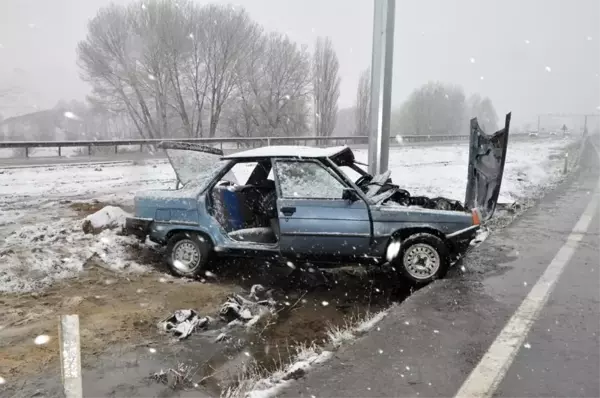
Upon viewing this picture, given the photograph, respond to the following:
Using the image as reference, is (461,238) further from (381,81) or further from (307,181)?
(381,81)

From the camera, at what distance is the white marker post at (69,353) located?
249 centimetres

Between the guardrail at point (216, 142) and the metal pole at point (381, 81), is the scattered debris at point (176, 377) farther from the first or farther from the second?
the guardrail at point (216, 142)

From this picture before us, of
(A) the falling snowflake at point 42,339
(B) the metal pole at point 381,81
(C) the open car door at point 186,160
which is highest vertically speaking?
(B) the metal pole at point 381,81

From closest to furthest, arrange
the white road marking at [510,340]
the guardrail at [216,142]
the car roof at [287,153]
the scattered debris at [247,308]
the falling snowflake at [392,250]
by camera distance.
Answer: the white road marking at [510,340]
the scattered debris at [247,308]
the falling snowflake at [392,250]
the car roof at [287,153]
the guardrail at [216,142]

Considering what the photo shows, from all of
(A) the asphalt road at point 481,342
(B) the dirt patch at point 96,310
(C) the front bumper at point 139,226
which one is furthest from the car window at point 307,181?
(C) the front bumper at point 139,226

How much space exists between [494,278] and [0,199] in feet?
36.4

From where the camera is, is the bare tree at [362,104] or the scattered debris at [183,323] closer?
the scattered debris at [183,323]

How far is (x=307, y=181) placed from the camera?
19.0 ft

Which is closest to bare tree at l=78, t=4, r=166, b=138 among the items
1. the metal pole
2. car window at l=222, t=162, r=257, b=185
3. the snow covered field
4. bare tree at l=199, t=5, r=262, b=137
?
bare tree at l=199, t=5, r=262, b=137

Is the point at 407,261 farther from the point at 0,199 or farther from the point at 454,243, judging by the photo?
the point at 0,199

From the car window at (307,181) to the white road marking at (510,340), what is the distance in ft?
7.63

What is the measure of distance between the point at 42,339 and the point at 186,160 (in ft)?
10.5

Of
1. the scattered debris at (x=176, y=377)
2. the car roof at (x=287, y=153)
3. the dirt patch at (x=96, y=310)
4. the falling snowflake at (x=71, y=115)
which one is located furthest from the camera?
the falling snowflake at (x=71, y=115)

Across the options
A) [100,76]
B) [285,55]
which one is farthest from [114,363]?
[285,55]
